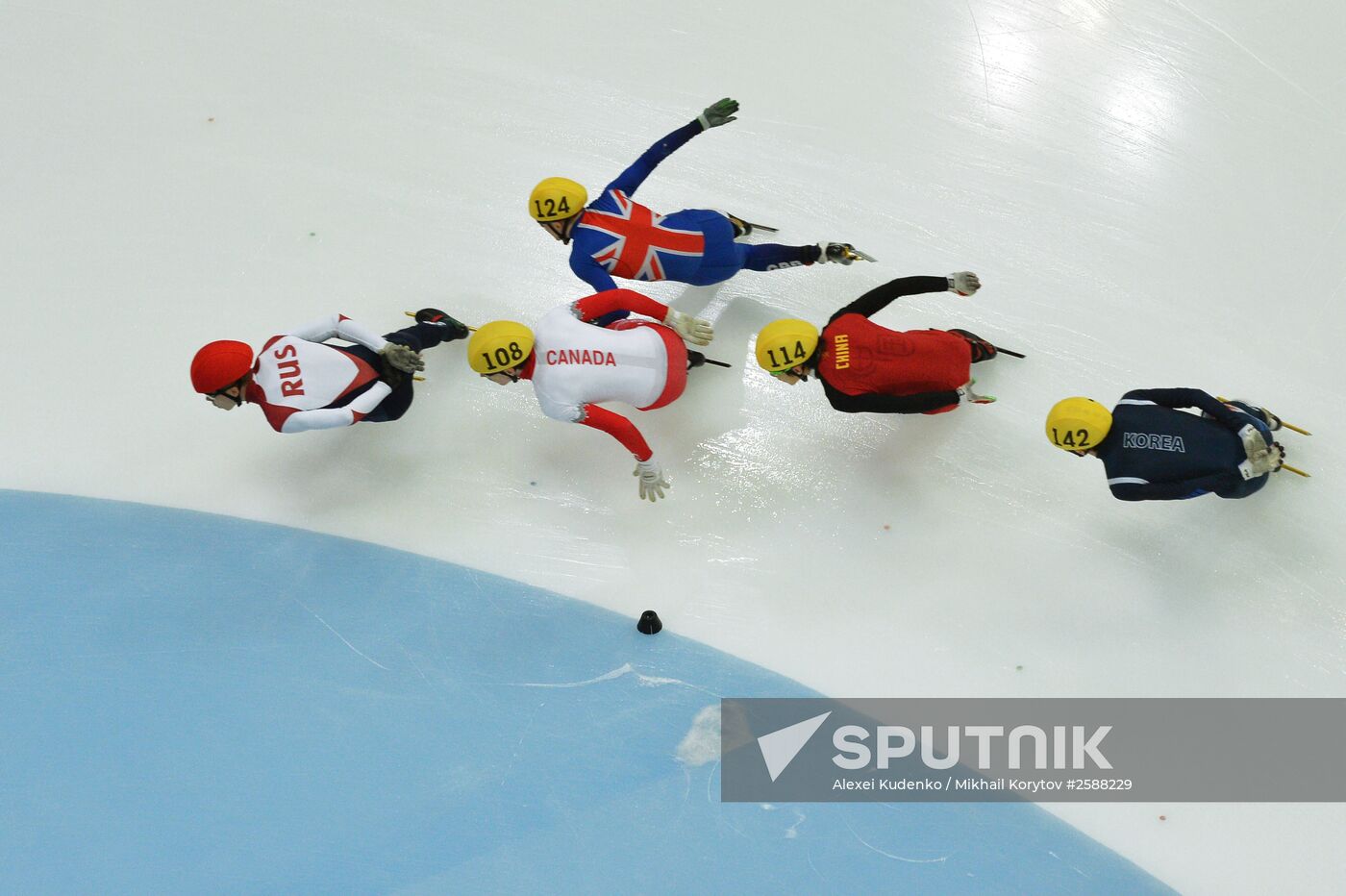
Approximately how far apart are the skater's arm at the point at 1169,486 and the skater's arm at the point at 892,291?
0.90m

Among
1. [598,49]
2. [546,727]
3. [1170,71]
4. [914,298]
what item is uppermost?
[1170,71]

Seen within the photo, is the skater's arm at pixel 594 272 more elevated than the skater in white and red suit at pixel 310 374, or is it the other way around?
the skater's arm at pixel 594 272

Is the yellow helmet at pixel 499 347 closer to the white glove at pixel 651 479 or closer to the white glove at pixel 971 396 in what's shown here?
the white glove at pixel 651 479

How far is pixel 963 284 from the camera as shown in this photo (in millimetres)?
4062

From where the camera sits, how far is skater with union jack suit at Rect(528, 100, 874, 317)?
13.5 feet

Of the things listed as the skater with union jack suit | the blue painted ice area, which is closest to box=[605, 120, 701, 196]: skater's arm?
the skater with union jack suit

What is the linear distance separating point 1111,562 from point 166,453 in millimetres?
3733

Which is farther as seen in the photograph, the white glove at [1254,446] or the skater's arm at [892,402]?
the skater's arm at [892,402]

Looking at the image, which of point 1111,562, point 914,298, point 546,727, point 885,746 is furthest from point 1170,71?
point 546,727

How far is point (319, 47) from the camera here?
516 cm

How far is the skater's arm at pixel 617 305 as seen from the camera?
4066 millimetres

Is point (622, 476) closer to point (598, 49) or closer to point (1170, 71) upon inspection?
point (598, 49)

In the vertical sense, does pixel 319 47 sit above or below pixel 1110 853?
above

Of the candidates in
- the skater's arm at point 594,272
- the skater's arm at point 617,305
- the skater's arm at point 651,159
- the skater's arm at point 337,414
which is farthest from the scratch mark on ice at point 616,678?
the skater's arm at point 651,159
